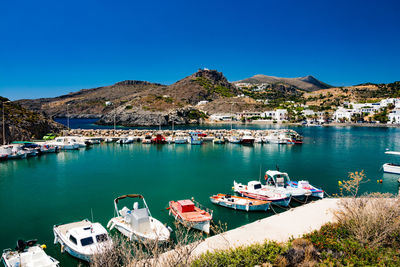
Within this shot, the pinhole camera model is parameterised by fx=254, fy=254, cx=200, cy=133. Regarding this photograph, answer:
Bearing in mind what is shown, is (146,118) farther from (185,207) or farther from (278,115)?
(185,207)

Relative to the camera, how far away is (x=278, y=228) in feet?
50.1

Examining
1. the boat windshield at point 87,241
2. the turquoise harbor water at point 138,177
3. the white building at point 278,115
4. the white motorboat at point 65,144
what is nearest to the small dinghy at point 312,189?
the turquoise harbor water at point 138,177

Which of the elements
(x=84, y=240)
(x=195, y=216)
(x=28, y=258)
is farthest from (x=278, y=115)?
(x=28, y=258)

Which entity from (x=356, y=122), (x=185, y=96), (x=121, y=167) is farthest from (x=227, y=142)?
(x=185, y=96)

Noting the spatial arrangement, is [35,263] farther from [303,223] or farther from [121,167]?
[121,167]

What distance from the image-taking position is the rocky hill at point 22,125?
164 feet

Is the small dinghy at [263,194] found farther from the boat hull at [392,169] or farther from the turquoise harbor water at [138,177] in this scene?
the boat hull at [392,169]

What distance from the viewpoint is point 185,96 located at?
625 ft

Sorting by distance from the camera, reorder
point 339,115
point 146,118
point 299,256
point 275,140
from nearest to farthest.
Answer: point 299,256
point 275,140
point 146,118
point 339,115

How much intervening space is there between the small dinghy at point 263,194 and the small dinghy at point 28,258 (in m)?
14.9

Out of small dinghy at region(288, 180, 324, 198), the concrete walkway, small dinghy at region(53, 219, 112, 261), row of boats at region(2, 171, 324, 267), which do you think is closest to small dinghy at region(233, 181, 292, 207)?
row of boats at region(2, 171, 324, 267)

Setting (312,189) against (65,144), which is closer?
(312,189)

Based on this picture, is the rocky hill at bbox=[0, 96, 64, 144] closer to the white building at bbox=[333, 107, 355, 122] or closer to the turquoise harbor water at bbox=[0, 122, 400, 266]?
the turquoise harbor water at bbox=[0, 122, 400, 266]

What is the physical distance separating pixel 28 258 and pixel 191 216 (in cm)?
875
